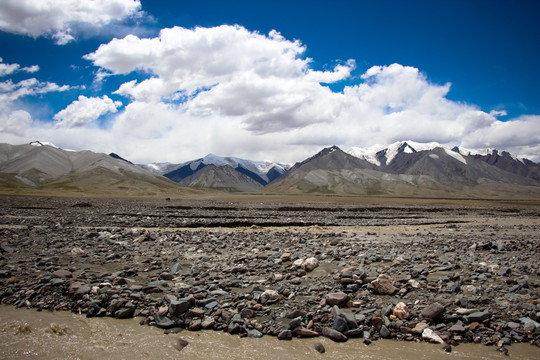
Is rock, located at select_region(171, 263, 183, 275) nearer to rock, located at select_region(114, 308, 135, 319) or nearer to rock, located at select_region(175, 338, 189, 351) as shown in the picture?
rock, located at select_region(114, 308, 135, 319)

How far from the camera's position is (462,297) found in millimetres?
9836

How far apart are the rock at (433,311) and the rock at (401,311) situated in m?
0.45

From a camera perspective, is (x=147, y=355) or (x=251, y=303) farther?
(x=251, y=303)

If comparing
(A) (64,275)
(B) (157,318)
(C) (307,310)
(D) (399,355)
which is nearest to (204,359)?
(B) (157,318)

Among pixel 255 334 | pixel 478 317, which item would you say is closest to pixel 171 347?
pixel 255 334

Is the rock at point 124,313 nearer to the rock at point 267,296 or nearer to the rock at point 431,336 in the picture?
the rock at point 267,296

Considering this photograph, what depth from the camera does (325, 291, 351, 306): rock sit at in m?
9.69

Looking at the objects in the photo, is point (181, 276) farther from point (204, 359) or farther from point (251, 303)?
point (204, 359)

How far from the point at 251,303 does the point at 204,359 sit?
103 inches

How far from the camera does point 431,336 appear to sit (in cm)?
820

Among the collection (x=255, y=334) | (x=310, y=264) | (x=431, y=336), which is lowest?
(x=255, y=334)

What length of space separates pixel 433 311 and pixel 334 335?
2887 millimetres

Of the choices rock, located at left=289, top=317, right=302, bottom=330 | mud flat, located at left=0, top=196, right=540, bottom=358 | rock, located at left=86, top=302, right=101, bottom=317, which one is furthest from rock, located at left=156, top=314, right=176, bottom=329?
rock, located at left=289, top=317, right=302, bottom=330

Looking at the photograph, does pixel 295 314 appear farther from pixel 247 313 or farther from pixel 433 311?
pixel 433 311
